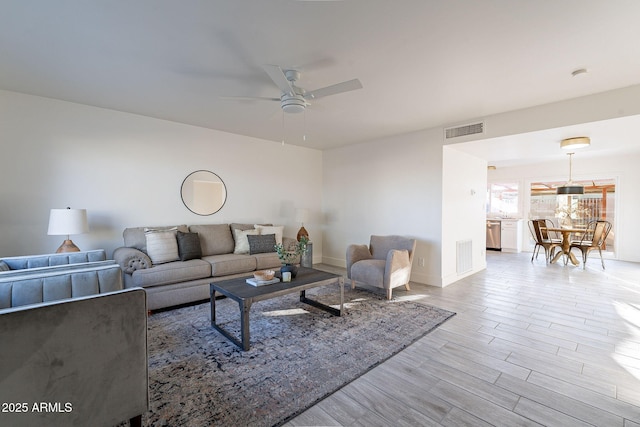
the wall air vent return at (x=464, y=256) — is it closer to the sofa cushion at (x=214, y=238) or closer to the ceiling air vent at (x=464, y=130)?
the ceiling air vent at (x=464, y=130)

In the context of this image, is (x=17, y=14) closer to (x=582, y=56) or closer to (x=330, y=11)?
(x=330, y=11)

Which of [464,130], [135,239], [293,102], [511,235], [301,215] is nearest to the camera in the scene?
[293,102]

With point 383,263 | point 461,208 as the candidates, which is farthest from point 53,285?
point 461,208

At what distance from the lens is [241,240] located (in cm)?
457

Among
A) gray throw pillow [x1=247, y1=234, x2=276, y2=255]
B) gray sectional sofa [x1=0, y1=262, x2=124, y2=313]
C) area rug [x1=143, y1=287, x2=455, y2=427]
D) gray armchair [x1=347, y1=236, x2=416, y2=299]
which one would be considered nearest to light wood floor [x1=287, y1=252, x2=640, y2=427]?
area rug [x1=143, y1=287, x2=455, y2=427]

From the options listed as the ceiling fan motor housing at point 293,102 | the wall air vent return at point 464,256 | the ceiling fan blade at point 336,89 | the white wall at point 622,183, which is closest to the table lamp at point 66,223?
the ceiling fan motor housing at point 293,102

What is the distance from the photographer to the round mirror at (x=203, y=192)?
4.58 metres

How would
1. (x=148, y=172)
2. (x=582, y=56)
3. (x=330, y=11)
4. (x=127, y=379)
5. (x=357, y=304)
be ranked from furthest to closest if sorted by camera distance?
(x=148, y=172) → (x=357, y=304) → (x=582, y=56) → (x=330, y=11) → (x=127, y=379)

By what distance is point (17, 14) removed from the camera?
1.92m

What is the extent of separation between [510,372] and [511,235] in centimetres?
733

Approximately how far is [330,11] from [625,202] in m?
8.66

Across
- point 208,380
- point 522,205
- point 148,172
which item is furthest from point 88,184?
point 522,205

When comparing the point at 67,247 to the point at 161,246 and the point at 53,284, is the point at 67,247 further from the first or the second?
the point at 53,284

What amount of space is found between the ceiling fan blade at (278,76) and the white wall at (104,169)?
9.09 feet
